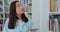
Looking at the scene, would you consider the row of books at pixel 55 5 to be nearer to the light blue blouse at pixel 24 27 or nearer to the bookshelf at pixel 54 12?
the bookshelf at pixel 54 12

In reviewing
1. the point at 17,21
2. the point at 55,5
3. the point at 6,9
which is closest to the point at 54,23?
the point at 55,5

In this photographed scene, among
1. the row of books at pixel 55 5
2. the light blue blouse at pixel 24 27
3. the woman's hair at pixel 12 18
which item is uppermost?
the row of books at pixel 55 5

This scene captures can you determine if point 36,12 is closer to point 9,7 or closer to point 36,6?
point 36,6

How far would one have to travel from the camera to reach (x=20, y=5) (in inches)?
73.5

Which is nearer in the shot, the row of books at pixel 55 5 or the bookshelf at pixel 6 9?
the row of books at pixel 55 5

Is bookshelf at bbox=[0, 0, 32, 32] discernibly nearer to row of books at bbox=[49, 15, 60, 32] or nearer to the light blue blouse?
the light blue blouse

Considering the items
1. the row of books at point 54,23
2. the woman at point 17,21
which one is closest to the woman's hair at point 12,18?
the woman at point 17,21

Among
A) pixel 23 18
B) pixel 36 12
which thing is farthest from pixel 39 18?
pixel 23 18

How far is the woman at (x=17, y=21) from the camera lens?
185cm

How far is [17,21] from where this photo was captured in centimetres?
188

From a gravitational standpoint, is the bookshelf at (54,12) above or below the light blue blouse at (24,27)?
above

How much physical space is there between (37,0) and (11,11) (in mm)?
441

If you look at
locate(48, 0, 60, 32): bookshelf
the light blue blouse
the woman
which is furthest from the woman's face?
locate(48, 0, 60, 32): bookshelf

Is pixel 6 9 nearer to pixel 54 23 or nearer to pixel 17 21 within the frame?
pixel 17 21
